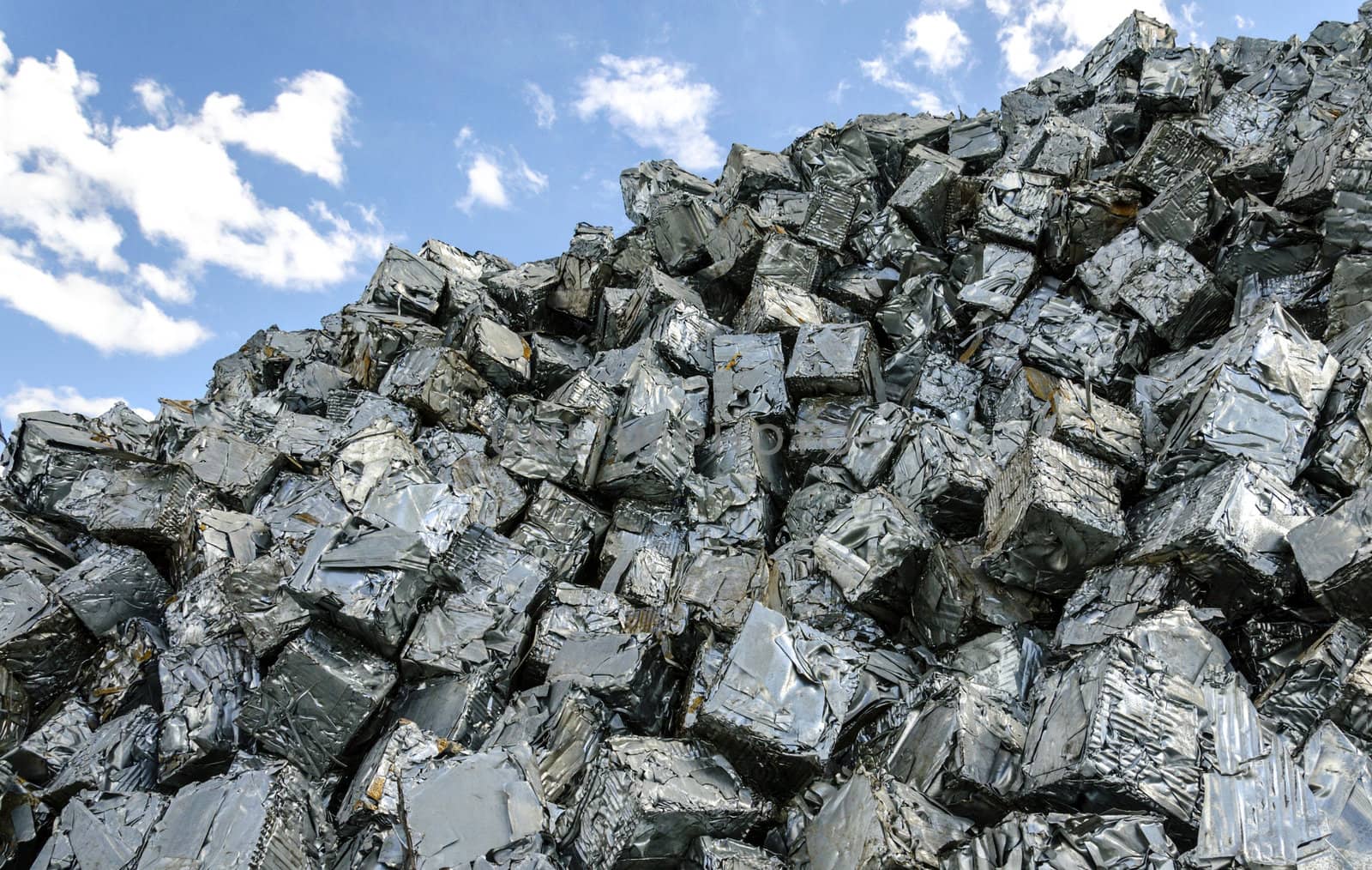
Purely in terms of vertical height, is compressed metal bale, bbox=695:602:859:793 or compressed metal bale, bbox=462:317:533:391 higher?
compressed metal bale, bbox=462:317:533:391

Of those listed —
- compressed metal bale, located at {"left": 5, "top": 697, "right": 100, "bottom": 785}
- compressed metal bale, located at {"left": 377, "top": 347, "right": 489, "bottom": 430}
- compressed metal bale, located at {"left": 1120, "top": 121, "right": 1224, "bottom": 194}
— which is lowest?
compressed metal bale, located at {"left": 5, "top": 697, "right": 100, "bottom": 785}

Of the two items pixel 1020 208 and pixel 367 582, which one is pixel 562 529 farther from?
pixel 1020 208

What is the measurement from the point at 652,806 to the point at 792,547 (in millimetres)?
1292

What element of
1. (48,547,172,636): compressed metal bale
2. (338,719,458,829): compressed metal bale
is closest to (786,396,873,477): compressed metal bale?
(338,719,458,829): compressed metal bale

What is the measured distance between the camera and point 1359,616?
220cm

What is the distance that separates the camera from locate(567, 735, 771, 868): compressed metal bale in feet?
7.12

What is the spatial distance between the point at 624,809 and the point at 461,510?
146 centimetres

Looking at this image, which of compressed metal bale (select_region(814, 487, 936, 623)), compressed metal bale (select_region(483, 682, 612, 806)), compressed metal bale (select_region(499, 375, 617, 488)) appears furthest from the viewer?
compressed metal bale (select_region(499, 375, 617, 488))

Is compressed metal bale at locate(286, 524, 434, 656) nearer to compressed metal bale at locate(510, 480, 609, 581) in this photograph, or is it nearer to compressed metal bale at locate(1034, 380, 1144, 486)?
compressed metal bale at locate(510, 480, 609, 581)

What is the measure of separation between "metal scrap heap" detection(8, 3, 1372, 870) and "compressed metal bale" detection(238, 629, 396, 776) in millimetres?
16

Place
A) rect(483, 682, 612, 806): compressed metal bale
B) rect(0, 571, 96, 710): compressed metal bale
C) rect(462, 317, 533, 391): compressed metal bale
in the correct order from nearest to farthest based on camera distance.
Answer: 1. rect(483, 682, 612, 806): compressed metal bale
2. rect(0, 571, 96, 710): compressed metal bale
3. rect(462, 317, 533, 391): compressed metal bale

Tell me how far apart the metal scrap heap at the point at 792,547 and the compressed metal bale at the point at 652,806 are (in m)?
0.01

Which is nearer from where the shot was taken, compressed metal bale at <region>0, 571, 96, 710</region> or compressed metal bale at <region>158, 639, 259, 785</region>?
compressed metal bale at <region>158, 639, 259, 785</region>

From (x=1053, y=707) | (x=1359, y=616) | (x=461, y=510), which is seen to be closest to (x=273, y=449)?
(x=461, y=510)
